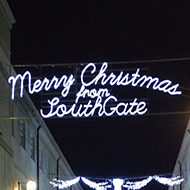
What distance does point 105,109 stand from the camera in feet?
74.7

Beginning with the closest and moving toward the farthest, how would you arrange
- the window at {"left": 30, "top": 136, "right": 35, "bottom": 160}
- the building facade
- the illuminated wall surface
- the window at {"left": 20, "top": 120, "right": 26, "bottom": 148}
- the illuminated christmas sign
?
the illuminated christmas sign < the illuminated wall surface < the window at {"left": 20, "top": 120, "right": 26, "bottom": 148} < the window at {"left": 30, "top": 136, "right": 35, "bottom": 160} < the building facade

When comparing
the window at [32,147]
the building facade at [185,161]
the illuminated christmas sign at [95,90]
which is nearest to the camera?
the illuminated christmas sign at [95,90]

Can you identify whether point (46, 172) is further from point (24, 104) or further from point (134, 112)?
point (134, 112)

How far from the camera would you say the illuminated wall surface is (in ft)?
85.9

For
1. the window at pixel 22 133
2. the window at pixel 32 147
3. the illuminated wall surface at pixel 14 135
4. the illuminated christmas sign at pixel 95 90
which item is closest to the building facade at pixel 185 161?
the illuminated wall surface at pixel 14 135

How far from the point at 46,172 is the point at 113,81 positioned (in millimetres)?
22953

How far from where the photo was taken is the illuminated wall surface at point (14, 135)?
2619cm

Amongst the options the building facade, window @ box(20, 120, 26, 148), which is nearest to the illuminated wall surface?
window @ box(20, 120, 26, 148)

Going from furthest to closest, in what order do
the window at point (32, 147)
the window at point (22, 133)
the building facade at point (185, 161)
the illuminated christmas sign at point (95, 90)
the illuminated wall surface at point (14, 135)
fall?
1. the building facade at point (185, 161)
2. the window at point (32, 147)
3. the window at point (22, 133)
4. the illuminated wall surface at point (14, 135)
5. the illuminated christmas sign at point (95, 90)

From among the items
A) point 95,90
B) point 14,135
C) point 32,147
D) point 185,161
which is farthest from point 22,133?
point 185,161

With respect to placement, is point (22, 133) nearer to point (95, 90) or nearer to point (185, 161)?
point (95, 90)

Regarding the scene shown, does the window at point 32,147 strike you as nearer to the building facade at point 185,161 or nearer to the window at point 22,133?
the window at point 22,133

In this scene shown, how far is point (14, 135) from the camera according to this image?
95.4ft

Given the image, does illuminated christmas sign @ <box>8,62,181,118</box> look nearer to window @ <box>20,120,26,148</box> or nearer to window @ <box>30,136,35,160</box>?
window @ <box>20,120,26,148</box>
